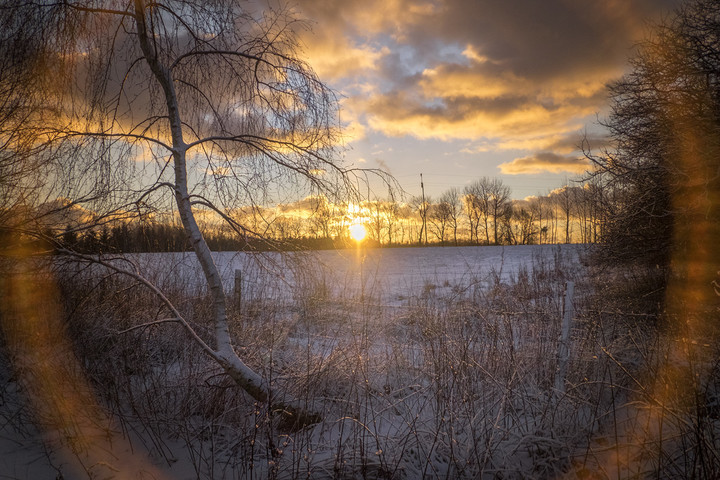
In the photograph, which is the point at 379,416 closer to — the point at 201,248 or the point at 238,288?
the point at 201,248

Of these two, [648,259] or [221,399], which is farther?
[648,259]

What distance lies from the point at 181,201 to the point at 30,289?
130 inches

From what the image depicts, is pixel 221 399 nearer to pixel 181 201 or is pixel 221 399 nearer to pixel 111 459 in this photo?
pixel 111 459

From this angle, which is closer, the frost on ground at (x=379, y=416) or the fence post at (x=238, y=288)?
the frost on ground at (x=379, y=416)

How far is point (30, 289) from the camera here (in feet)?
14.8

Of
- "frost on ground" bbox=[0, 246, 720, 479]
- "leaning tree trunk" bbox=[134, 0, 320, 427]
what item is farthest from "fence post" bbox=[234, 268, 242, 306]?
"leaning tree trunk" bbox=[134, 0, 320, 427]

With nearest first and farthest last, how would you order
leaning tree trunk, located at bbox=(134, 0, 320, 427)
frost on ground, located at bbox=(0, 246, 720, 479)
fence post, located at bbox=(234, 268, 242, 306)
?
frost on ground, located at bbox=(0, 246, 720, 479), leaning tree trunk, located at bbox=(134, 0, 320, 427), fence post, located at bbox=(234, 268, 242, 306)

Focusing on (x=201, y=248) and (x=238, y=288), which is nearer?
(x=201, y=248)

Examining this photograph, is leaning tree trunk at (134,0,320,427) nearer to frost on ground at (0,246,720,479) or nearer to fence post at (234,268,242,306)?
frost on ground at (0,246,720,479)

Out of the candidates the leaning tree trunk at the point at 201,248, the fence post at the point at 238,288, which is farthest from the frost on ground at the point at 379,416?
the fence post at the point at 238,288

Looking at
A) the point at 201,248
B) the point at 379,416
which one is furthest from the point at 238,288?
the point at 379,416

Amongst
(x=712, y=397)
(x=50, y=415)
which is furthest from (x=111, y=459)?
(x=712, y=397)

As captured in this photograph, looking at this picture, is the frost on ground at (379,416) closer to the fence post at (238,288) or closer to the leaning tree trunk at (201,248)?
the leaning tree trunk at (201,248)

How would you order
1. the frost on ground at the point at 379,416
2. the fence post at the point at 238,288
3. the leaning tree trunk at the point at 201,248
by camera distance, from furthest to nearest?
the fence post at the point at 238,288 → the leaning tree trunk at the point at 201,248 → the frost on ground at the point at 379,416
